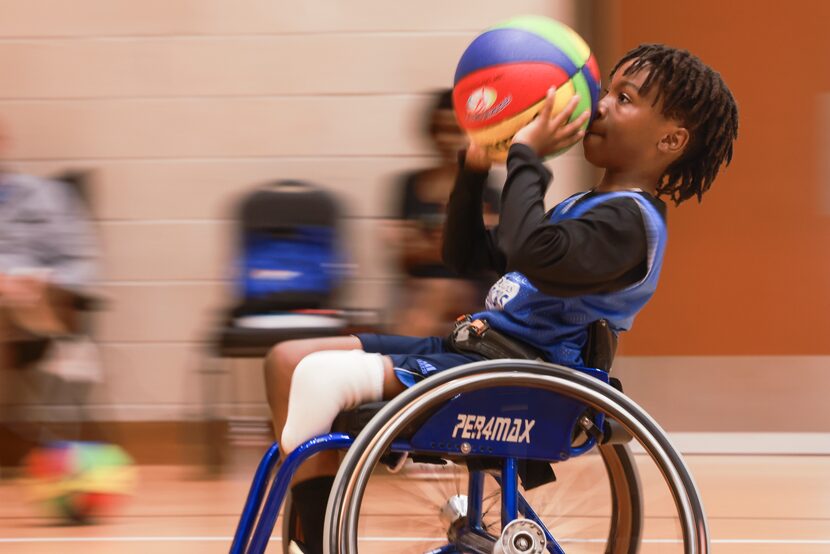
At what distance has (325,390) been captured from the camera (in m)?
1.65

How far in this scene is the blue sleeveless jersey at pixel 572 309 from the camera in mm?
1654

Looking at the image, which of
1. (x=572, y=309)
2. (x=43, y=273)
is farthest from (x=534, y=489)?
(x=43, y=273)

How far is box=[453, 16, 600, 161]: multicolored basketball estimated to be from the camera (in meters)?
1.67

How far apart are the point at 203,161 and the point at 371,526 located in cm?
226

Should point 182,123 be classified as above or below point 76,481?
above

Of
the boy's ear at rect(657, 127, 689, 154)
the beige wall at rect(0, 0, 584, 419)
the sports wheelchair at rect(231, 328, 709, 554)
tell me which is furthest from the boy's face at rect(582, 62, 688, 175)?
the beige wall at rect(0, 0, 584, 419)

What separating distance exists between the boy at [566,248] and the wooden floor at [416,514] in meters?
0.18

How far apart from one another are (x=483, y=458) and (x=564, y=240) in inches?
13.6

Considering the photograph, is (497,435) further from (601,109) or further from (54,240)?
(54,240)

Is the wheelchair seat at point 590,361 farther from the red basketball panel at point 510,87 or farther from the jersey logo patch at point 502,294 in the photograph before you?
the red basketball panel at point 510,87

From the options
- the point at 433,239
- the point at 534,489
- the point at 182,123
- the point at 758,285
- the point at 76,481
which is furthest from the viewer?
the point at 758,285

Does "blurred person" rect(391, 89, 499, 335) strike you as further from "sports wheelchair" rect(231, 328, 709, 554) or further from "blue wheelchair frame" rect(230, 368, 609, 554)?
"blue wheelchair frame" rect(230, 368, 609, 554)

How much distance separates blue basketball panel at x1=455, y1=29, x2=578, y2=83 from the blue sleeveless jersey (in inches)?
8.7

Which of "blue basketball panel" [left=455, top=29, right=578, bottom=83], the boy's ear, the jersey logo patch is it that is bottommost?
the jersey logo patch
